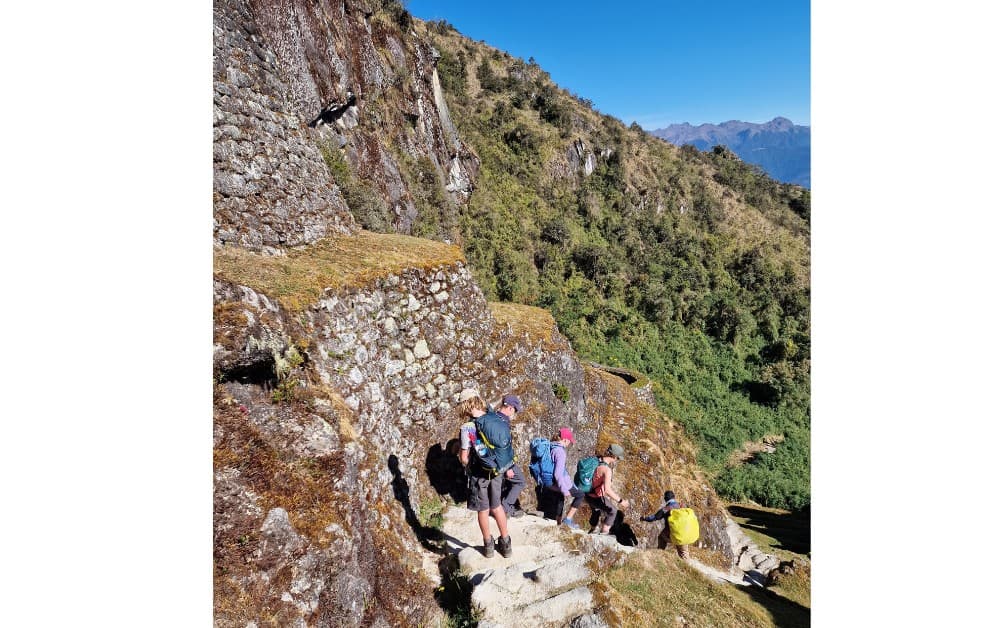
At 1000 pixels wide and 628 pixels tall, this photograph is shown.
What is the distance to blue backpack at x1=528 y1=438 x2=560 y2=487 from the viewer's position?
754cm

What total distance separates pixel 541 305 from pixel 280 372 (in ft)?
66.4

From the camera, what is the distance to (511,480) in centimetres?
702

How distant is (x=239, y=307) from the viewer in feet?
18.1

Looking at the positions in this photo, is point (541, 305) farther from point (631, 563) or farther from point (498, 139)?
point (631, 563)

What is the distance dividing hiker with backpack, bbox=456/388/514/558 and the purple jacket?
1592mm

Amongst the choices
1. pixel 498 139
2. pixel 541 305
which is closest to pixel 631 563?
pixel 541 305

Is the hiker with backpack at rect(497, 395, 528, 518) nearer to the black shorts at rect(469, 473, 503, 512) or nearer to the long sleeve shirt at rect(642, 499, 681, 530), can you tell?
the black shorts at rect(469, 473, 503, 512)

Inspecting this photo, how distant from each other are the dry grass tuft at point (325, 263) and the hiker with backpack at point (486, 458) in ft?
9.86

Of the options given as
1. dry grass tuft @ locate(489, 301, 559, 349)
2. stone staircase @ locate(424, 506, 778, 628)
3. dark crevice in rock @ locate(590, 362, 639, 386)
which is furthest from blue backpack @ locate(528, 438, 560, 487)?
dark crevice in rock @ locate(590, 362, 639, 386)

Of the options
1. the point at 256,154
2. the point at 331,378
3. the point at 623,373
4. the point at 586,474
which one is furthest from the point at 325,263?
the point at 623,373

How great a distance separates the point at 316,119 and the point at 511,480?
12377mm

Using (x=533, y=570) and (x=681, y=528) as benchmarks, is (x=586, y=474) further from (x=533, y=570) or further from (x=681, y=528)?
(x=533, y=570)

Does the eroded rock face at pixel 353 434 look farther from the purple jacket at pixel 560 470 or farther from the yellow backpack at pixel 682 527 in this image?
the purple jacket at pixel 560 470

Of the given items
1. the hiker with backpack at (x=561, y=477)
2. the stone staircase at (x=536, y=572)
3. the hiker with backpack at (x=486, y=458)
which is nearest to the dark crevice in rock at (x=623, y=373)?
the hiker with backpack at (x=561, y=477)
